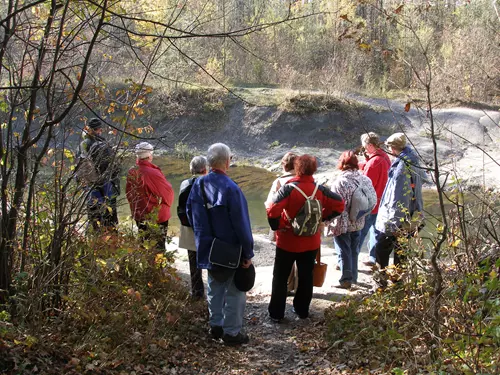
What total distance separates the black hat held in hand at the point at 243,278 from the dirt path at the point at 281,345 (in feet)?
1.99

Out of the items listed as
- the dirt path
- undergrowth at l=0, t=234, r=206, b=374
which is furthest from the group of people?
undergrowth at l=0, t=234, r=206, b=374

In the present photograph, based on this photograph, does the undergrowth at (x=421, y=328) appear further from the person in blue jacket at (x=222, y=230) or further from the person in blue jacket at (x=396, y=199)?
the person in blue jacket at (x=222, y=230)

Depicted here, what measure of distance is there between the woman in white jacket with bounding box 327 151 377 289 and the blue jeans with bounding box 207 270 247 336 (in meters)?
1.84

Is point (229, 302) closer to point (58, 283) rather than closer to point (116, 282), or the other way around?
point (116, 282)

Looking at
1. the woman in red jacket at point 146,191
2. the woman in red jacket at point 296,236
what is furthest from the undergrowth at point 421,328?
the woman in red jacket at point 146,191

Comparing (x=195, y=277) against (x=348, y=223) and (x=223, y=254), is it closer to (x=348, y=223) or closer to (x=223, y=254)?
(x=223, y=254)

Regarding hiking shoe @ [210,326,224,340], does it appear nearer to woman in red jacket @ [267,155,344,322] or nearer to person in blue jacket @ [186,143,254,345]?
person in blue jacket @ [186,143,254,345]

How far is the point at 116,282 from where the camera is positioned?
15.6 feet

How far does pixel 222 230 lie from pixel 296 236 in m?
0.87

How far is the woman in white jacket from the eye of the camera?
6.01 meters

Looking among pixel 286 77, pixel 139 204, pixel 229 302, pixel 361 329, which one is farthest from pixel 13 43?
pixel 286 77

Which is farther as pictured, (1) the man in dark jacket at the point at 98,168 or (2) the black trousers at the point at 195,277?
(2) the black trousers at the point at 195,277

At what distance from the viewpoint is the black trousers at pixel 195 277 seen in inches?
228


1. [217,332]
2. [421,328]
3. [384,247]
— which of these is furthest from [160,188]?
[421,328]
